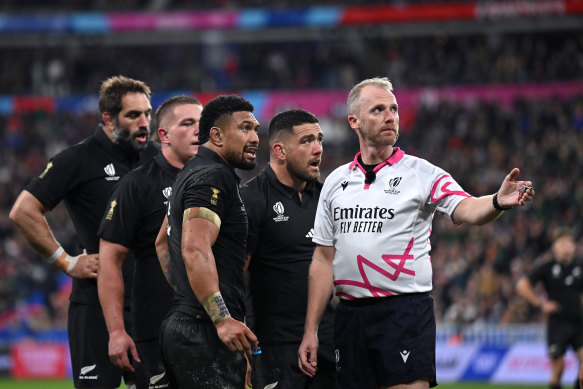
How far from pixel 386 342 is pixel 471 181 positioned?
63.4 feet

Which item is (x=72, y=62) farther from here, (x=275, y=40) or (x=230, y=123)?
(x=230, y=123)

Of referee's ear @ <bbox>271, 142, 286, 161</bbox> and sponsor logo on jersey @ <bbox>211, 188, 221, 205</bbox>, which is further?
referee's ear @ <bbox>271, 142, 286, 161</bbox>

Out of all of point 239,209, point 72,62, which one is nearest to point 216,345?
point 239,209

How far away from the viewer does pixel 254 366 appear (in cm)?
624

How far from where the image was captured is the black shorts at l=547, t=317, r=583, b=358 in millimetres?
12297

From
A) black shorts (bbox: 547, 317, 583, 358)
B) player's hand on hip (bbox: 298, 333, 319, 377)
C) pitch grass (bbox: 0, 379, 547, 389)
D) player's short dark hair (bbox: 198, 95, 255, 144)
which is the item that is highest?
player's short dark hair (bbox: 198, 95, 255, 144)

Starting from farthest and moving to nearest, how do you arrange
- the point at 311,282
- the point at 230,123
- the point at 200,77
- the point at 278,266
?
the point at 200,77 → the point at 278,266 → the point at 311,282 → the point at 230,123

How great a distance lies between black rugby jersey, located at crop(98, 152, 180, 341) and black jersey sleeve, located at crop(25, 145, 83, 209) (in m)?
0.50

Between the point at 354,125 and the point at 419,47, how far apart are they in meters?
28.2

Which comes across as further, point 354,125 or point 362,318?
point 354,125

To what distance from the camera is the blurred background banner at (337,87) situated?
66.1 ft

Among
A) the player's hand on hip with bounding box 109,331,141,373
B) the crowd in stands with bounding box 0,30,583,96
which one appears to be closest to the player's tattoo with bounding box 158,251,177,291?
the player's hand on hip with bounding box 109,331,141,373

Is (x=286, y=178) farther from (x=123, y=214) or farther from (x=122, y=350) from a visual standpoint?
(x=122, y=350)

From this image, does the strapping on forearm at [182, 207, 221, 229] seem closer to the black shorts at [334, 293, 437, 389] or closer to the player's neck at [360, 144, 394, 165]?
the black shorts at [334, 293, 437, 389]
